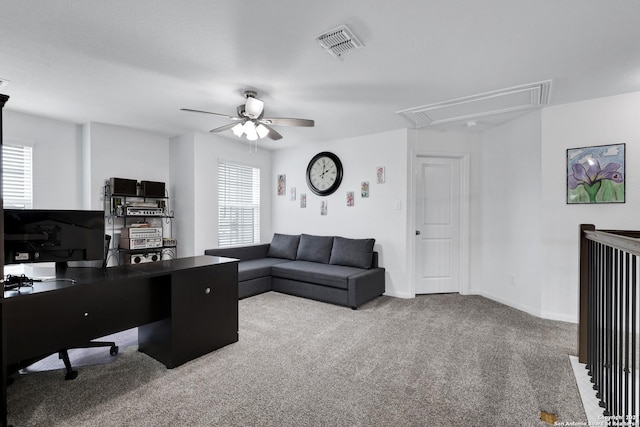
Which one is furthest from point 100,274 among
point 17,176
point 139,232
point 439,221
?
point 439,221

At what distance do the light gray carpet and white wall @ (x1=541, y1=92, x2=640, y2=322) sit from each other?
0.52 metres

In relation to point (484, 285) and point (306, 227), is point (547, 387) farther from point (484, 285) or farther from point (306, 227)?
point (306, 227)

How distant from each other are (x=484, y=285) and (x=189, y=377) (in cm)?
404

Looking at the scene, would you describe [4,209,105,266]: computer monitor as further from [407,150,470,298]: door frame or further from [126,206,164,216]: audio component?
[407,150,470,298]: door frame

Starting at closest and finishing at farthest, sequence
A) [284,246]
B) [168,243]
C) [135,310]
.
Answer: [135,310]
[168,243]
[284,246]

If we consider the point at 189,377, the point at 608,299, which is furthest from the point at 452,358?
the point at 189,377

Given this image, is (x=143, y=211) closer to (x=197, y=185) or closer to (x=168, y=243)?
(x=168, y=243)

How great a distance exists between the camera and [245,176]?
5.57m

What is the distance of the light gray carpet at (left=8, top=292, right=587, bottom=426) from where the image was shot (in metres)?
1.84

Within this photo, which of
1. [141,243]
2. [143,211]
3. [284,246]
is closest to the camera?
[141,243]

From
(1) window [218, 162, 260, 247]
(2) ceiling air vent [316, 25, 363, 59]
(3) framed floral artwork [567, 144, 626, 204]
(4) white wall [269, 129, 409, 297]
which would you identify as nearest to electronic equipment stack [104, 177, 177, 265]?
(1) window [218, 162, 260, 247]

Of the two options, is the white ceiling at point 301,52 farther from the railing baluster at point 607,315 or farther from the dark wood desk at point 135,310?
the dark wood desk at point 135,310

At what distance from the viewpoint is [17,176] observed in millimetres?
3791

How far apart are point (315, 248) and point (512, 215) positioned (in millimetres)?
2851
